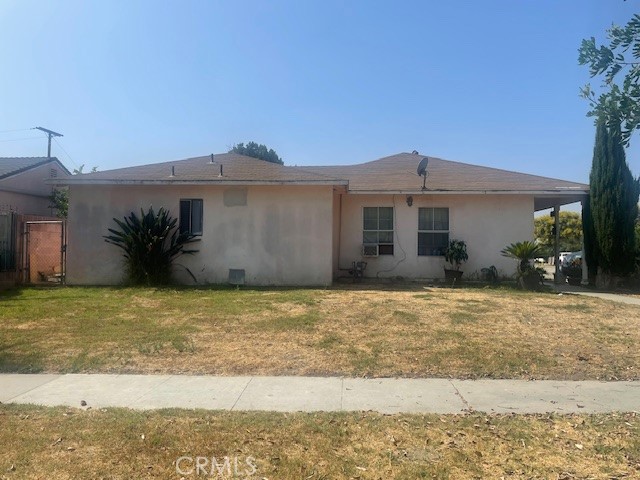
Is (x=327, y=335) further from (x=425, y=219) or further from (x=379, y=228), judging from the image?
(x=425, y=219)

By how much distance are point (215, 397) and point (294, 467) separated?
6.22 ft

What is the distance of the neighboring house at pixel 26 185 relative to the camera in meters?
19.5

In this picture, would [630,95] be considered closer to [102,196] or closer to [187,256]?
[187,256]

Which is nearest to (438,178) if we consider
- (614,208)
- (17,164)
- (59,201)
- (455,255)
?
(455,255)

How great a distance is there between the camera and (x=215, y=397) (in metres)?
5.32

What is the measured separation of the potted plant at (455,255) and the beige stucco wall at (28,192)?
1522 cm

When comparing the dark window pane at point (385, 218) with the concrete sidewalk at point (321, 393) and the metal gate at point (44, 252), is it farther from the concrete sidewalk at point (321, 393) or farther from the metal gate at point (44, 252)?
the concrete sidewalk at point (321, 393)

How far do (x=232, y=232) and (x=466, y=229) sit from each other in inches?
286

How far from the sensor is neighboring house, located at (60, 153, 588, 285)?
1395 centimetres

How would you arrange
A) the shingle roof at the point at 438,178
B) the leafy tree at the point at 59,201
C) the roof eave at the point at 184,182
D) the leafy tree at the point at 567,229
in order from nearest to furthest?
the roof eave at the point at 184,182, the shingle roof at the point at 438,178, the leafy tree at the point at 59,201, the leafy tree at the point at 567,229

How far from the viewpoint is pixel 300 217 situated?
1396 centimetres

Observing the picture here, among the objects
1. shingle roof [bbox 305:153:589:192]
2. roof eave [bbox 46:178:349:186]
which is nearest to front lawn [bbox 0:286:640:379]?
roof eave [bbox 46:178:349:186]

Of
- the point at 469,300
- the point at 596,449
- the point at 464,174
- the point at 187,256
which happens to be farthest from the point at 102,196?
the point at 596,449

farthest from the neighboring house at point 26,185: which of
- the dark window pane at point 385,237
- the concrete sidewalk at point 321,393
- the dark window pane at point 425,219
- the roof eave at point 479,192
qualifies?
the concrete sidewalk at point 321,393
